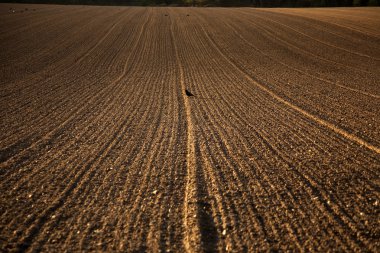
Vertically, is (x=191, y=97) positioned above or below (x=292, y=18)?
below

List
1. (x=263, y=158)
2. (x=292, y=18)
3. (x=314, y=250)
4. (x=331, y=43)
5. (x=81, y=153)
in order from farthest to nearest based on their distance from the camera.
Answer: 1. (x=292, y=18)
2. (x=331, y=43)
3. (x=81, y=153)
4. (x=263, y=158)
5. (x=314, y=250)

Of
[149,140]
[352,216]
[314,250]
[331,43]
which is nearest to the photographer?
[314,250]

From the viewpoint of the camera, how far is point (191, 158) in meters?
5.74

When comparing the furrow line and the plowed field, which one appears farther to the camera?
the furrow line

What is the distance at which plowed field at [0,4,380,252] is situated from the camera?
3746 millimetres

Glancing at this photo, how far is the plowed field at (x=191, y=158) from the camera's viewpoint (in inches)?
147

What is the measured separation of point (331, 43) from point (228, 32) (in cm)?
789

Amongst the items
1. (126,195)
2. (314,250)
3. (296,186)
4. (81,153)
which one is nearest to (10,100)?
(81,153)

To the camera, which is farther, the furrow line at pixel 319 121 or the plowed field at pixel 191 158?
the furrow line at pixel 319 121

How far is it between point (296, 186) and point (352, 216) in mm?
885

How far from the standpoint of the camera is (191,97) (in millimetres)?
10164

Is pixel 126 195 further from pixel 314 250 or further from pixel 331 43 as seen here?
pixel 331 43

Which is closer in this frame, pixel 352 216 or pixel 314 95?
pixel 352 216

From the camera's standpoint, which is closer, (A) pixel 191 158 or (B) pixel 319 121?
(A) pixel 191 158
